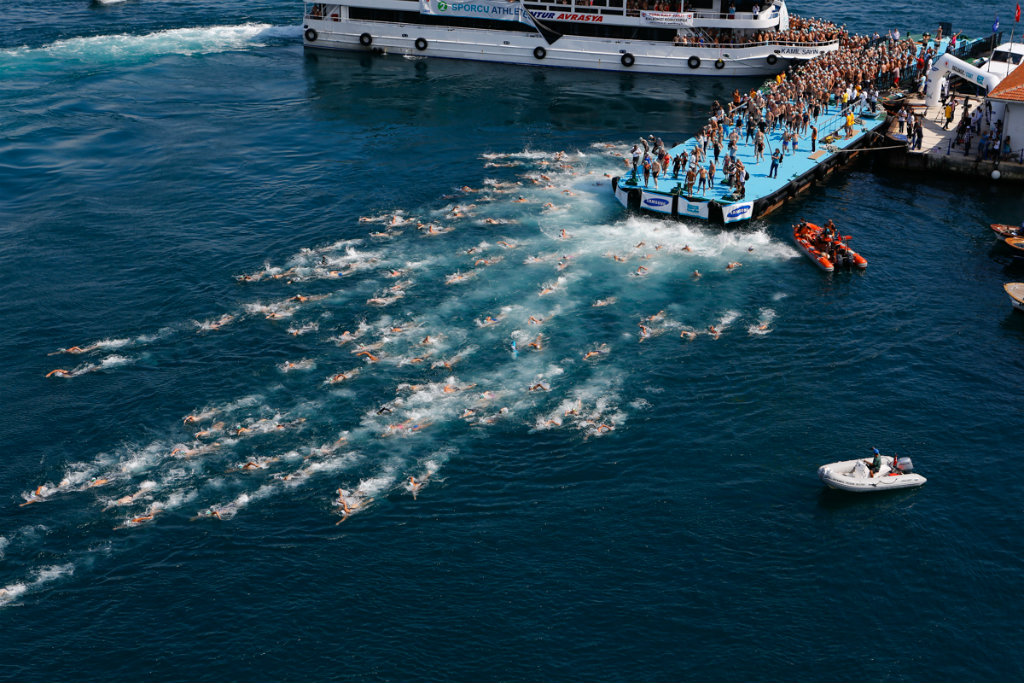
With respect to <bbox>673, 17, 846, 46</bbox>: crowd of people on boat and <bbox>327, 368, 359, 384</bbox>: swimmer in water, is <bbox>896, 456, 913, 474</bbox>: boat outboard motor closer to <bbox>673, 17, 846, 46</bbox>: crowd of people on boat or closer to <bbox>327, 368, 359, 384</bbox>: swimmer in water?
<bbox>327, 368, 359, 384</bbox>: swimmer in water

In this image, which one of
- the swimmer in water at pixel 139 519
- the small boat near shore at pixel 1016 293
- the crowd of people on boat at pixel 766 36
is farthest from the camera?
the crowd of people on boat at pixel 766 36

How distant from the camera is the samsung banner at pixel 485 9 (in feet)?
390

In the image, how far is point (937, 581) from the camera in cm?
4556

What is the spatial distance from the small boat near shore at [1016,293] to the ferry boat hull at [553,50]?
51599 millimetres

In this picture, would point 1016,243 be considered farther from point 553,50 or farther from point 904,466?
point 553,50

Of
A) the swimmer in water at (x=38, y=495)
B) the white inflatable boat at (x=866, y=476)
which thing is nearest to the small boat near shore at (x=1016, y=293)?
the white inflatable boat at (x=866, y=476)

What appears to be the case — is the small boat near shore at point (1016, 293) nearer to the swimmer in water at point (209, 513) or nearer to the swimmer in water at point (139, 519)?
the swimmer in water at point (209, 513)

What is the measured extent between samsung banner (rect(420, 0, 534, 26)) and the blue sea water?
2942 centimetres

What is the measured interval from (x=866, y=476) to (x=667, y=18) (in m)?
78.0

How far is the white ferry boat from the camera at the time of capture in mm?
114188

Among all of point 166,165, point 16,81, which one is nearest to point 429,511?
point 166,165

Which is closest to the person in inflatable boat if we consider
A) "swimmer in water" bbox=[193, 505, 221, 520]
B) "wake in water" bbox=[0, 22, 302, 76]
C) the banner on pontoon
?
"swimmer in water" bbox=[193, 505, 221, 520]

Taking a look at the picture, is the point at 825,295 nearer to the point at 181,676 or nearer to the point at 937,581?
the point at 937,581

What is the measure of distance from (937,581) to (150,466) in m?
40.1
